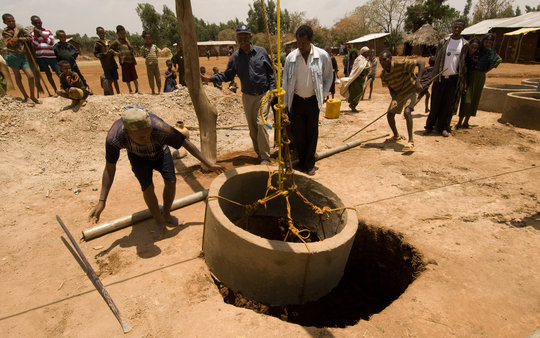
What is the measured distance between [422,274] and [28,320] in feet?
10.5

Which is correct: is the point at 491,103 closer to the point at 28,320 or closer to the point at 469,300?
the point at 469,300

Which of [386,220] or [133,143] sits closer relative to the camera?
[133,143]

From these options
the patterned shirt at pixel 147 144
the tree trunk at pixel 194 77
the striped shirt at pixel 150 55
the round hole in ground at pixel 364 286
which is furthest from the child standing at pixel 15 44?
the round hole in ground at pixel 364 286

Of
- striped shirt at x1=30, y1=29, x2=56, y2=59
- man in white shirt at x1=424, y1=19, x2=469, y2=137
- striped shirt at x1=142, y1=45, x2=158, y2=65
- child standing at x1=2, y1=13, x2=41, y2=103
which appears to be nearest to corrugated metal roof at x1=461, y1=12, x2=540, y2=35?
man in white shirt at x1=424, y1=19, x2=469, y2=137

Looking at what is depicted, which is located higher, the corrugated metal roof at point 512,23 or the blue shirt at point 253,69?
the corrugated metal roof at point 512,23

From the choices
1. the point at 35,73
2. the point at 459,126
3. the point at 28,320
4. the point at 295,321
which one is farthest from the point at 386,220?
the point at 35,73

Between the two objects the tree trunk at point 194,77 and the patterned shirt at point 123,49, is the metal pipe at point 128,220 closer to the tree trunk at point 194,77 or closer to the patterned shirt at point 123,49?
the tree trunk at point 194,77

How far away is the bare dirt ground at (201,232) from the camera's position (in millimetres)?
2213

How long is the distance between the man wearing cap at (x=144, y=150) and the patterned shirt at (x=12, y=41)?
5122mm

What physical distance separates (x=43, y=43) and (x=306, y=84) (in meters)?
6.12

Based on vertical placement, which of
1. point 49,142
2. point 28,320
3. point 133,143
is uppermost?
point 133,143

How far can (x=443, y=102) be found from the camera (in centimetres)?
605

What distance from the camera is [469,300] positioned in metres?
2.38

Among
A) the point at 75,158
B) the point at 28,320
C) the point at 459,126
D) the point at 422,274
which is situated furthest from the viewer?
the point at 459,126
